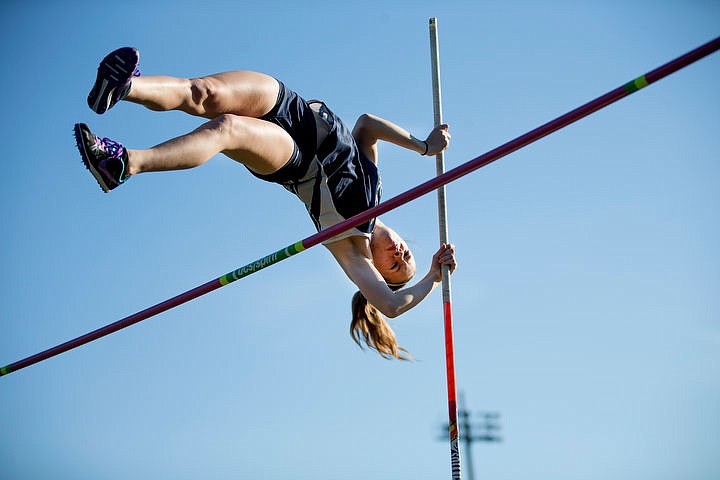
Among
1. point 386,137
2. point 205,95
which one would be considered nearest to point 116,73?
point 205,95

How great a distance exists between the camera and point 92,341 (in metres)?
5.24

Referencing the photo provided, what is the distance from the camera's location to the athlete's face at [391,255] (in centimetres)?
566

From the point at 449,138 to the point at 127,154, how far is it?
2.32m

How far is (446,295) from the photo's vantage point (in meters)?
5.56

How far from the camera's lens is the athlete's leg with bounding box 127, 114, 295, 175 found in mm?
3953

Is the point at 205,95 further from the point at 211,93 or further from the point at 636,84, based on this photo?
the point at 636,84

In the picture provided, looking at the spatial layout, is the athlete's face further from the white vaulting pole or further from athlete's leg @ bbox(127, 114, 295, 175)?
athlete's leg @ bbox(127, 114, 295, 175)

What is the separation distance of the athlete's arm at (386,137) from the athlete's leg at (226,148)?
0.82 metres

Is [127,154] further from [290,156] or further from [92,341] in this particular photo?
[92,341]

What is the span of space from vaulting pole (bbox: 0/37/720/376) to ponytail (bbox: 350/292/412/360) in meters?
1.25

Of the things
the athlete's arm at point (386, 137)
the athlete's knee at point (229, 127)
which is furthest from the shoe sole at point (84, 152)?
the athlete's arm at point (386, 137)

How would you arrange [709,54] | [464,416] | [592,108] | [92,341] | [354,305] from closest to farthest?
[709,54] → [592,108] → [92,341] → [354,305] → [464,416]

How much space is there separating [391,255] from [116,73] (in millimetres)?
2341

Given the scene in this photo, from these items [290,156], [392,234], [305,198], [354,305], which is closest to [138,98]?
[290,156]
